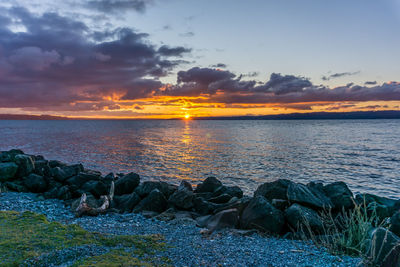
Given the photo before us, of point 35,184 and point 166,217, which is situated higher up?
point 35,184

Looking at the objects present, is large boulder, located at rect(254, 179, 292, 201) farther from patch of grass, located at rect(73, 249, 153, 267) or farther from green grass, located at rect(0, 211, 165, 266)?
patch of grass, located at rect(73, 249, 153, 267)

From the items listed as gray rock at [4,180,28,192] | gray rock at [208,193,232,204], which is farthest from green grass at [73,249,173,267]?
gray rock at [4,180,28,192]

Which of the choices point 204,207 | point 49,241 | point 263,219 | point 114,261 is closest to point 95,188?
point 204,207

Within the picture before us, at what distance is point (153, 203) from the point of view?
15734mm

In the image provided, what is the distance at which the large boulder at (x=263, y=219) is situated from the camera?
11703 millimetres

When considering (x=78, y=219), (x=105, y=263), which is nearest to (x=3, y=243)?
(x=105, y=263)

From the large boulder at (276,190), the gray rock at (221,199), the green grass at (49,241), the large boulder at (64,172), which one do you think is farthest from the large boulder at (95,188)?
the large boulder at (276,190)

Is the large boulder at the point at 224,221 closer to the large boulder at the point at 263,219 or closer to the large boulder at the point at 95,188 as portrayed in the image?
the large boulder at the point at 263,219

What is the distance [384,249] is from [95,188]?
1659 centimetres

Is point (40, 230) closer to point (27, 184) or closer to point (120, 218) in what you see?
point (120, 218)

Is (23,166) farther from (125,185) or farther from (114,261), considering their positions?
(114,261)

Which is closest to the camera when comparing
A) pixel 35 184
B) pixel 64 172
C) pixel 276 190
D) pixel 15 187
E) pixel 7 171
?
pixel 276 190

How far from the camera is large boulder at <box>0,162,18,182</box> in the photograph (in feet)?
63.8

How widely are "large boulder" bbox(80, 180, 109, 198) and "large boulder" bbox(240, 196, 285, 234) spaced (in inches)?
425
